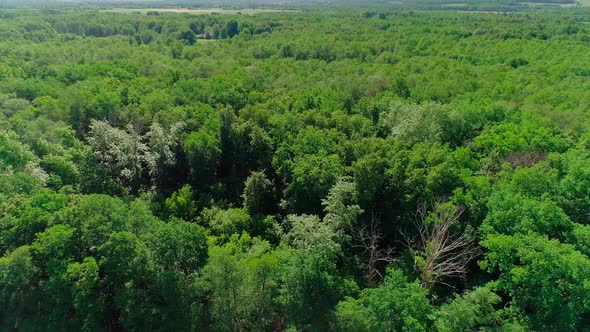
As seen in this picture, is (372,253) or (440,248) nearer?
(440,248)

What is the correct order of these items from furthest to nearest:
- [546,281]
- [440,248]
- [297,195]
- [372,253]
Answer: [297,195], [372,253], [440,248], [546,281]

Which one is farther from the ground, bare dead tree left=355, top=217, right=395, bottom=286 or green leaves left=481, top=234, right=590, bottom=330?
green leaves left=481, top=234, right=590, bottom=330

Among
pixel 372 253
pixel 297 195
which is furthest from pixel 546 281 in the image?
pixel 297 195

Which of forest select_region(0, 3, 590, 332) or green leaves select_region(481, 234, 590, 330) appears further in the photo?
forest select_region(0, 3, 590, 332)

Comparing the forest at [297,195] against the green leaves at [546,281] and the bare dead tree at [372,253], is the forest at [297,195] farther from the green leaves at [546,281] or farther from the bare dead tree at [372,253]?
the bare dead tree at [372,253]

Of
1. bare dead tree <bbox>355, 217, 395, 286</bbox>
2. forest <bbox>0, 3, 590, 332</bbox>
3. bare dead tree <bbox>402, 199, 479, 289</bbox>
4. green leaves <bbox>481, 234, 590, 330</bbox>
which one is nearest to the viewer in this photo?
green leaves <bbox>481, 234, 590, 330</bbox>

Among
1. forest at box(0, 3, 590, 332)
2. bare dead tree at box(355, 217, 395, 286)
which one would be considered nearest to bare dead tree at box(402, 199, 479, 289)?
forest at box(0, 3, 590, 332)

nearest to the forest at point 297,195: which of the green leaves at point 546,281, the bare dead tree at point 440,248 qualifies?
the green leaves at point 546,281

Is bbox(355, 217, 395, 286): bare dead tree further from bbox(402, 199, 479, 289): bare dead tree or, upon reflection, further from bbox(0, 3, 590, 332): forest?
bbox(402, 199, 479, 289): bare dead tree

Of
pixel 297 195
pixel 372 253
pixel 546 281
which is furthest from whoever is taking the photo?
pixel 297 195

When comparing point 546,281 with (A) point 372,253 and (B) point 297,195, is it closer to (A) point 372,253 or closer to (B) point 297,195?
(A) point 372,253

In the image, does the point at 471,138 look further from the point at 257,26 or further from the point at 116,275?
the point at 257,26
